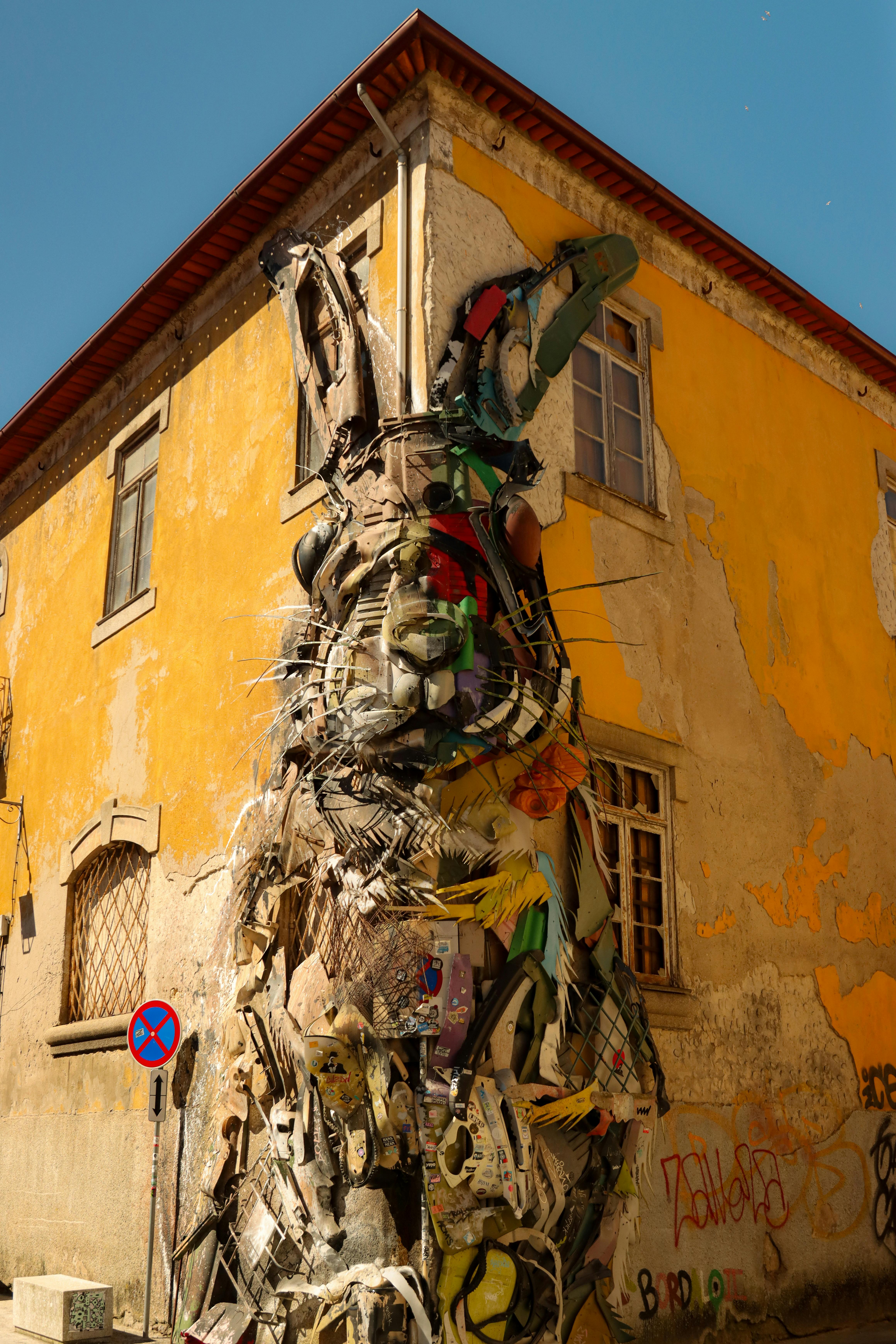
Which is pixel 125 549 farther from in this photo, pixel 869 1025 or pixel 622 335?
pixel 869 1025

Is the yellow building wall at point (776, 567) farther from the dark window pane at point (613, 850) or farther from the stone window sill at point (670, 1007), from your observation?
the dark window pane at point (613, 850)

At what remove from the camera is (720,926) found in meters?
8.88

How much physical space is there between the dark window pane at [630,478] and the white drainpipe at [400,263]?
2.01 m

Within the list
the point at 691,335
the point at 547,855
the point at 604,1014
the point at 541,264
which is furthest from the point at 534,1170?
the point at 691,335

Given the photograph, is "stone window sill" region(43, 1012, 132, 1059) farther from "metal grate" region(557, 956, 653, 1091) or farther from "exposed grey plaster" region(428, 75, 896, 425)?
"exposed grey plaster" region(428, 75, 896, 425)

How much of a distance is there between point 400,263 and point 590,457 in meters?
1.91

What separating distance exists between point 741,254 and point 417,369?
389cm

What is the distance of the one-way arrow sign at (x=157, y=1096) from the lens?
834cm

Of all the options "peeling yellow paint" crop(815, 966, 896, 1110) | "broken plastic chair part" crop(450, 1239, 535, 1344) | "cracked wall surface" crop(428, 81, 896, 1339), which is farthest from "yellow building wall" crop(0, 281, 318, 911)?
"peeling yellow paint" crop(815, 966, 896, 1110)

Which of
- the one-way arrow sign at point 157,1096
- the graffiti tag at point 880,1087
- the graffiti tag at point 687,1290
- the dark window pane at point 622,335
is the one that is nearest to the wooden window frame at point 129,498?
the dark window pane at point 622,335

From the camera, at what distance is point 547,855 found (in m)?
7.48

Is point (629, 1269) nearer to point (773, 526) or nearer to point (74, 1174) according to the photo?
point (74, 1174)

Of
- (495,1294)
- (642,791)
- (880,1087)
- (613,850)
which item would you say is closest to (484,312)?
(642,791)

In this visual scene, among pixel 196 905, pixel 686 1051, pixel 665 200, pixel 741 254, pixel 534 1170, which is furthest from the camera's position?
pixel 741 254
